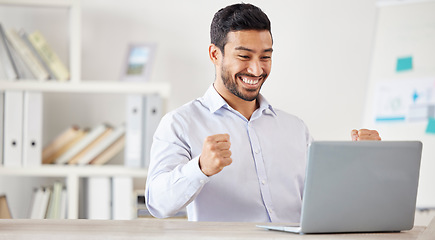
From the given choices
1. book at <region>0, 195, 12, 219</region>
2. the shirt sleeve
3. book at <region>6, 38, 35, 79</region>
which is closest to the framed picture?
book at <region>6, 38, 35, 79</region>

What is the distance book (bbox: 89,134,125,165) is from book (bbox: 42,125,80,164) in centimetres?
16

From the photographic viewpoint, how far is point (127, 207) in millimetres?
3037

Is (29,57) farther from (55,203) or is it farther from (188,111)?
(188,111)

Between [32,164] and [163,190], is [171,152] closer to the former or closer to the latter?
[163,190]

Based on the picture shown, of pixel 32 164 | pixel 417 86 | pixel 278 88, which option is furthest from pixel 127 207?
pixel 417 86

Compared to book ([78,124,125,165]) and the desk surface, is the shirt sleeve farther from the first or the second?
book ([78,124,125,165])

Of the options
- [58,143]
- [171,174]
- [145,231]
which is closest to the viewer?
[145,231]

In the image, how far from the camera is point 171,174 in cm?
158

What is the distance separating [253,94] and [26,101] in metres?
1.55

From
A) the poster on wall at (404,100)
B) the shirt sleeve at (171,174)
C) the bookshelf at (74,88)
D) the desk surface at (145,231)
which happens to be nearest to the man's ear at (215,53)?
the shirt sleeve at (171,174)

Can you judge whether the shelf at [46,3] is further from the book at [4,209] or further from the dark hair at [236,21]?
the dark hair at [236,21]

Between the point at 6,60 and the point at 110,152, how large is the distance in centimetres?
68

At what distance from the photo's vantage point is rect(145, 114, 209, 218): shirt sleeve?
4.99 ft

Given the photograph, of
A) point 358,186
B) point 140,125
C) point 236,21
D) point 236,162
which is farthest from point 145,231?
point 140,125
